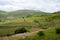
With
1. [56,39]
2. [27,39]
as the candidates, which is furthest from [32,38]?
[56,39]

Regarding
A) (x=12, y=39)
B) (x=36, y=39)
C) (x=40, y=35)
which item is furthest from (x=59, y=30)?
(x=12, y=39)

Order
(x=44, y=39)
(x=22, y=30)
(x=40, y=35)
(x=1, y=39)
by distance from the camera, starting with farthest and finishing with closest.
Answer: (x=22, y=30) < (x=1, y=39) < (x=40, y=35) < (x=44, y=39)

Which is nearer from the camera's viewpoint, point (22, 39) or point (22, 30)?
point (22, 39)

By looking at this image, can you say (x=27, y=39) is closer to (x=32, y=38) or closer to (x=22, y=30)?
(x=32, y=38)

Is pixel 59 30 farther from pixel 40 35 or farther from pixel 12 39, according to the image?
pixel 12 39

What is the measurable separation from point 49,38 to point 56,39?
1.71 metres

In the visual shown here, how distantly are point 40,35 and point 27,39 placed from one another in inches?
160

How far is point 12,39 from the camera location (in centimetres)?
4469

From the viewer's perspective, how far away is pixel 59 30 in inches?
1801

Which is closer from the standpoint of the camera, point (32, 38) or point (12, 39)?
point (32, 38)

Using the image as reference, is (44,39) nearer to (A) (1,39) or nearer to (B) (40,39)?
(B) (40,39)

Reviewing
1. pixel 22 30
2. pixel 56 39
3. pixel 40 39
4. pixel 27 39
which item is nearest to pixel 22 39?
pixel 27 39

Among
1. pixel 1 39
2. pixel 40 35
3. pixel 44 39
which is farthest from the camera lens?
pixel 1 39

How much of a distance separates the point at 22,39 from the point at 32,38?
83.6 inches
